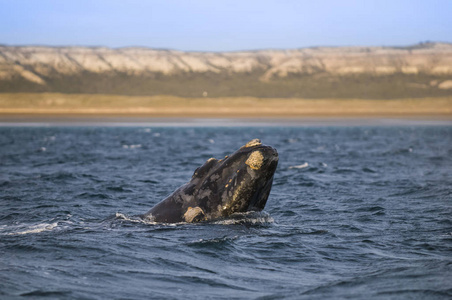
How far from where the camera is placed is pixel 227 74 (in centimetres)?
18200

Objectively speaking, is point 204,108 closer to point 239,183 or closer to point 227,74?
point 227,74

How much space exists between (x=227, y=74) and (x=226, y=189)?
173524 mm

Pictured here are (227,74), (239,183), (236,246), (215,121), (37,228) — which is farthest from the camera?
(227,74)

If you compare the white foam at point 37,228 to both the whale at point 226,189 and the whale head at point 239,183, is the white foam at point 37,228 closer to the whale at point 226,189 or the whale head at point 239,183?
the whale at point 226,189

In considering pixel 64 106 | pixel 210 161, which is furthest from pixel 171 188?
pixel 64 106

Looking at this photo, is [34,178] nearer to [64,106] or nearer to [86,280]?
[86,280]

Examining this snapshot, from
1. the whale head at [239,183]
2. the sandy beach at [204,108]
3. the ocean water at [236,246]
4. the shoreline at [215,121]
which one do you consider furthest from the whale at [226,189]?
the sandy beach at [204,108]

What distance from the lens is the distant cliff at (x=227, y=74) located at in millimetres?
161125

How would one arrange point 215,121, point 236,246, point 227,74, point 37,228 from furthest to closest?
1. point 227,74
2. point 215,121
3. point 37,228
4. point 236,246

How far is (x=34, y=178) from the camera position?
19578 mm

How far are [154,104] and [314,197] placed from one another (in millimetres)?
131232

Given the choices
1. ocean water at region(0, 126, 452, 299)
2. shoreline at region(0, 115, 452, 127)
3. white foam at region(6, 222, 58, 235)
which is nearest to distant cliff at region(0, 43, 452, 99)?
shoreline at region(0, 115, 452, 127)

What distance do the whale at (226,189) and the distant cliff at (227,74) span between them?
146598mm

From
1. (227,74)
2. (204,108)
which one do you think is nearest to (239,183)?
(204,108)
